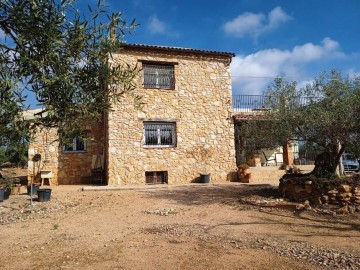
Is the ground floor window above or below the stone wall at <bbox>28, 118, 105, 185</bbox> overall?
below

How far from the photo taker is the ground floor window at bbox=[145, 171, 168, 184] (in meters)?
15.0

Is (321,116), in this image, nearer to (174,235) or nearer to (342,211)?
(342,211)

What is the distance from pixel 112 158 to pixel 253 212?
7486mm

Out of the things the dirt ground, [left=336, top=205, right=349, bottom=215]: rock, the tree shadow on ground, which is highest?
the tree shadow on ground

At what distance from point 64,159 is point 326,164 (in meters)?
11.2

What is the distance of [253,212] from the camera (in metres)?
8.53

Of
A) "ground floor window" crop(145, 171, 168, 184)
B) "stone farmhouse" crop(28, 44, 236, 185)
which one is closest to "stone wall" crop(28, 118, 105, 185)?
"stone farmhouse" crop(28, 44, 236, 185)

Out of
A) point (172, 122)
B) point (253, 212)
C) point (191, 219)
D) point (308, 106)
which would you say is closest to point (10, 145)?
point (191, 219)

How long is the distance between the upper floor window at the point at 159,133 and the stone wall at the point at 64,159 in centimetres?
238

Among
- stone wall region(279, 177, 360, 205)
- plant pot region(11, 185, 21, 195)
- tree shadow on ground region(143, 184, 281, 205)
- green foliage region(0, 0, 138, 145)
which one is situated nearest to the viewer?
green foliage region(0, 0, 138, 145)

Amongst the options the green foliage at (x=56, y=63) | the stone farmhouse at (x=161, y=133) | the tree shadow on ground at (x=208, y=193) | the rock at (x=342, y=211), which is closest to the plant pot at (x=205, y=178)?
the stone farmhouse at (x=161, y=133)

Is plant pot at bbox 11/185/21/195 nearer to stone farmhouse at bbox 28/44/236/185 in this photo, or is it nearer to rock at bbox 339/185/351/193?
stone farmhouse at bbox 28/44/236/185

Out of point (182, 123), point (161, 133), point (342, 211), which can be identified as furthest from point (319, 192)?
point (161, 133)

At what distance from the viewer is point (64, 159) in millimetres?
15539
